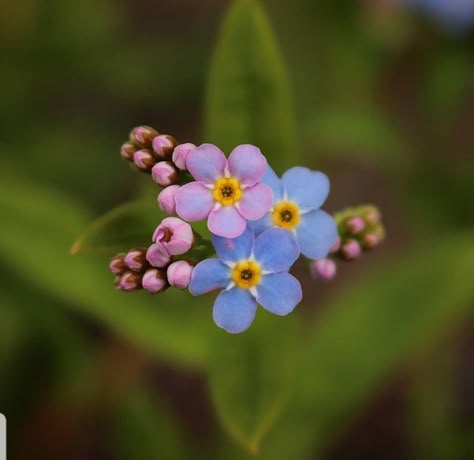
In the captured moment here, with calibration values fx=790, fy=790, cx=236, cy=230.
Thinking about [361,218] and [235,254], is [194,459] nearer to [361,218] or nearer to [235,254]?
[361,218]

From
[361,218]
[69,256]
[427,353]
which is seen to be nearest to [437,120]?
[427,353]

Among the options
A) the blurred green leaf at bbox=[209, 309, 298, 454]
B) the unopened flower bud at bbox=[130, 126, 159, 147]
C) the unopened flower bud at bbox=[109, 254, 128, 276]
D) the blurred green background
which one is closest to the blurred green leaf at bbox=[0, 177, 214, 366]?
the blurred green background

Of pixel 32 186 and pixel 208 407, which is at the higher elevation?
pixel 32 186

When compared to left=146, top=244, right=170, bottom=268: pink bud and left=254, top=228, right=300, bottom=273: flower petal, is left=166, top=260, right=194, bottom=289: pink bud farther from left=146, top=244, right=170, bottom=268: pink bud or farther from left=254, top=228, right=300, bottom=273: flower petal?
left=254, top=228, right=300, bottom=273: flower petal

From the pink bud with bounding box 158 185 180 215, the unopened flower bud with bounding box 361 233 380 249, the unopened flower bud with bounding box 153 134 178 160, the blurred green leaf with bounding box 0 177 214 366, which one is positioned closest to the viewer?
the pink bud with bounding box 158 185 180 215

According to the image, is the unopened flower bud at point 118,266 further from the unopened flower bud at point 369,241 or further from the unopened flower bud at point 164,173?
the unopened flower bud at point 369,241
